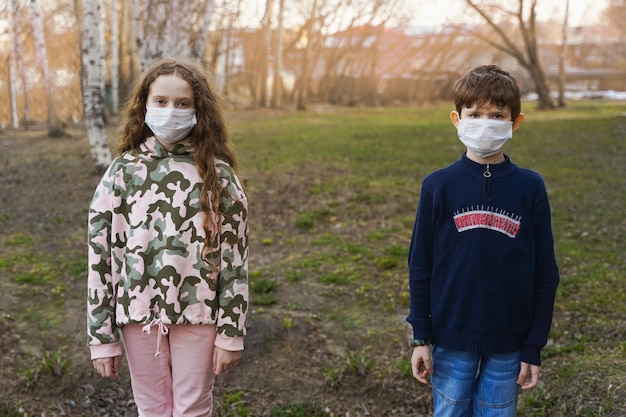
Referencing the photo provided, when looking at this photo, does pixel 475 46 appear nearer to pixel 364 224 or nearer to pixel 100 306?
pixel 364 224

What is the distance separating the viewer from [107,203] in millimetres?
2385

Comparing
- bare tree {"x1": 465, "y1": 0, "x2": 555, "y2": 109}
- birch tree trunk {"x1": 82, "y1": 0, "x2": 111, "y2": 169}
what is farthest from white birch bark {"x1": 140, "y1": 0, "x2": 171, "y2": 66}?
bare tree {"x1": 465, "y1": 0, "x2": 555, "y2": 109}

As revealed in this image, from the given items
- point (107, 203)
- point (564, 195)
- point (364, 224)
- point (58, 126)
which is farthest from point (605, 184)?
point (58, 126)

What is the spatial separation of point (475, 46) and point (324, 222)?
27274mm

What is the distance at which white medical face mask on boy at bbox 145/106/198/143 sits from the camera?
7.97 feet

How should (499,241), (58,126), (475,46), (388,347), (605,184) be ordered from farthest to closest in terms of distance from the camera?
(475,46) < (58,126) < (605,184) < (388,347) < (499,241)

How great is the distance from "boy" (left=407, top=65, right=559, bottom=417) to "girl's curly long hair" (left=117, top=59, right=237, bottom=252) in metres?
0.77

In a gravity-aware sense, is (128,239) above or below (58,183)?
above

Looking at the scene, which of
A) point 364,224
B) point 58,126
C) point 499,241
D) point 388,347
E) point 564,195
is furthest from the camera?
point 58,126

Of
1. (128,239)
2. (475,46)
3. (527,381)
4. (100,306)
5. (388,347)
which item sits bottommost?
(388,347)

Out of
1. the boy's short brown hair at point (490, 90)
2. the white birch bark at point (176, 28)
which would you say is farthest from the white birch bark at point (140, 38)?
the boy's short brown hair at point (490, 90)

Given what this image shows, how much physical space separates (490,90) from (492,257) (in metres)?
0.58

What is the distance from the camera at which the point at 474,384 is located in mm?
2385

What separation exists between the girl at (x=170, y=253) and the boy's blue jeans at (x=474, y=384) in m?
0.76
